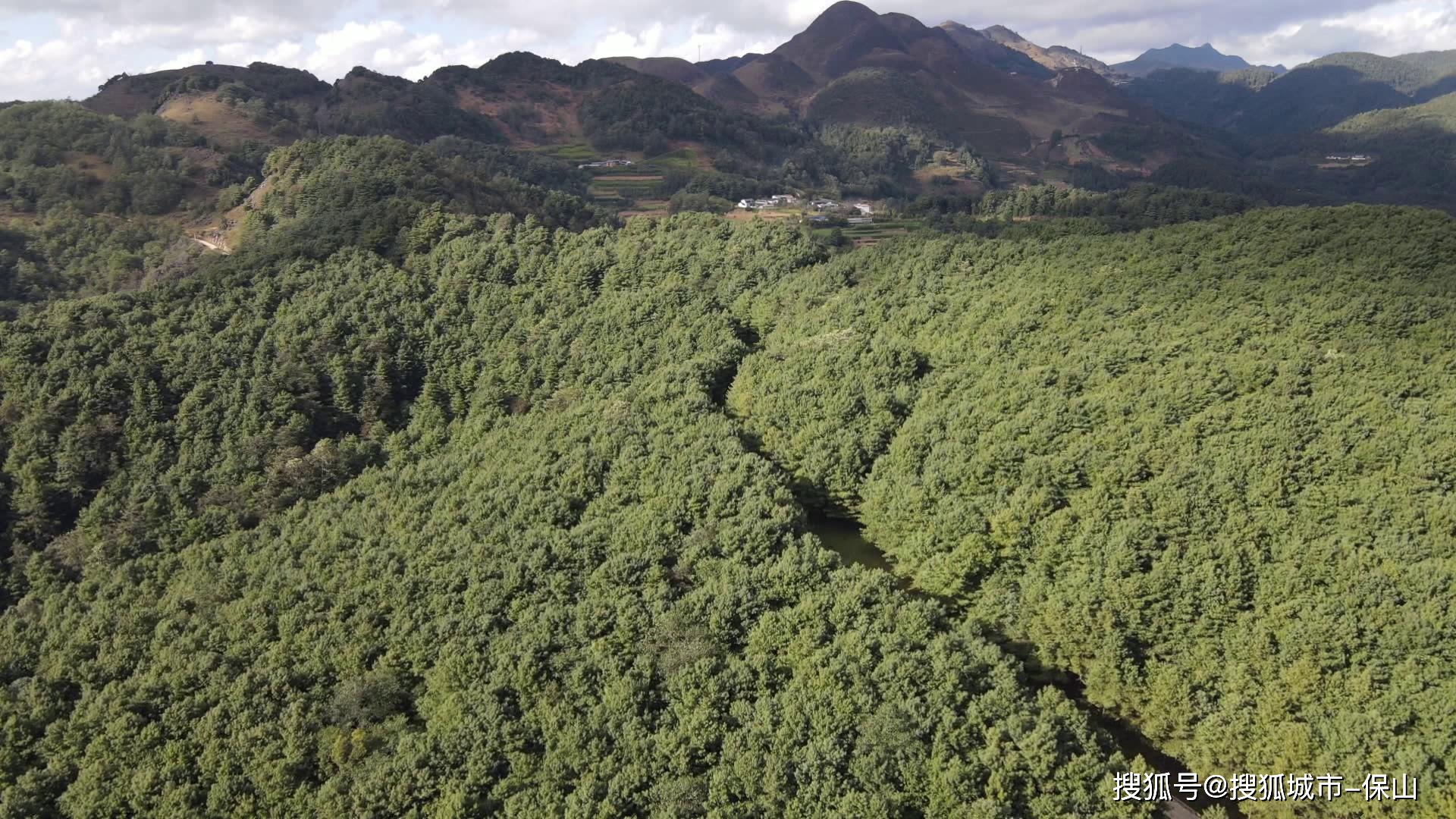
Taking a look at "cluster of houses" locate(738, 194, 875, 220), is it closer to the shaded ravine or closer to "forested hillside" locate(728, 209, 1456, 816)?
"forested hillside" locate(728, 209, 1456, 816)

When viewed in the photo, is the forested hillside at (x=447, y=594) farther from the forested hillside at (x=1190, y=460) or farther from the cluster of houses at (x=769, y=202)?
the cluster of houses at (x=769, y=202)

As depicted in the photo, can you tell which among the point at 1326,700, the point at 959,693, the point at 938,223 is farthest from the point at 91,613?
the point at 938,223

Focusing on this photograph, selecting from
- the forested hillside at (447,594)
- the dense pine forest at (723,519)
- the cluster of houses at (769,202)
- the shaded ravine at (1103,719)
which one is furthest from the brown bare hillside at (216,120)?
the shaded ravine at (1103,719)

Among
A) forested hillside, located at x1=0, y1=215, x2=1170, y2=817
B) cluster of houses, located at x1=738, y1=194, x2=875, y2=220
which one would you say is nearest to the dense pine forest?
forested hillside, located at x1=0, y1=215, x2=1170, y2=817

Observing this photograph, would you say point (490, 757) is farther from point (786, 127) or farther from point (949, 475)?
point (786, 127)

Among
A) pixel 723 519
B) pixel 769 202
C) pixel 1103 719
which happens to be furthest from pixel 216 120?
pixel 1103 719

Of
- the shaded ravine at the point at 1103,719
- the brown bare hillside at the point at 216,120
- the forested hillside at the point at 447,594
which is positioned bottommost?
the shaded ravine at the point at 1103,719
